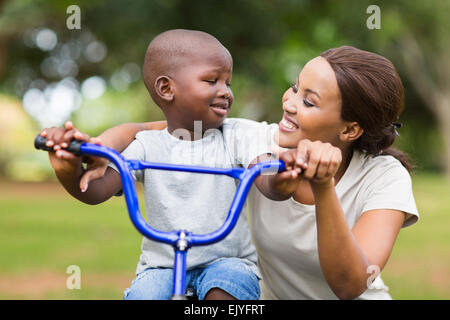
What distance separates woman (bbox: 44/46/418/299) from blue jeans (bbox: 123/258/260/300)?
28 cm

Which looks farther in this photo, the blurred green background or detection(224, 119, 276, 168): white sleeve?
the blurred green background

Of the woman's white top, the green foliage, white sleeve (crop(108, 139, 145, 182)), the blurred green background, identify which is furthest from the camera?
the green foliage

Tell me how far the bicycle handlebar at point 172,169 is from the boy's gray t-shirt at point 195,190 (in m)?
0.36

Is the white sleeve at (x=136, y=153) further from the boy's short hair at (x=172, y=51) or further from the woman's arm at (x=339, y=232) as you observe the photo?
the woman's arm at (x=339, y=232)

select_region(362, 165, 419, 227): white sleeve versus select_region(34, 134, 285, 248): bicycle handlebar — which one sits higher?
select_region(362, 165, 419, 227): white sleeve

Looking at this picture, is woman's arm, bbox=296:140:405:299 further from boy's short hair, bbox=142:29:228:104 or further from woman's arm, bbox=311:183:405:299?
boy's short hair, bbox=142:29:228:104

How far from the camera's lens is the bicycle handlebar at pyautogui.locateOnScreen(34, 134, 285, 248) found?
1.88m

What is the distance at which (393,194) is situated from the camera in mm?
2480

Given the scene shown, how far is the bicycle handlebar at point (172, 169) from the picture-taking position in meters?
1.88

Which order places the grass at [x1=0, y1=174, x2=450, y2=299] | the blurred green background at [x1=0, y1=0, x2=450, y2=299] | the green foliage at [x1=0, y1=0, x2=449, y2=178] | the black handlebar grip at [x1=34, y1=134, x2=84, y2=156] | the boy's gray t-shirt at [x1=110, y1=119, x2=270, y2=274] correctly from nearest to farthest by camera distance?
1. the black handlebar grip at [x1=34, y1=134, x2=84, y2=156]
2. the boy's gray t-shirt at [x1=110, y1=119, x2=270, y2=274]
3. the grass at [x1=0, y1=174, x2=450, y2=299]
4. the blurred green background at [x1=0, y1=0, x2=450, y2=299]
5. the green foliage at [x1=0, y1=0, x2=449, y2=178]

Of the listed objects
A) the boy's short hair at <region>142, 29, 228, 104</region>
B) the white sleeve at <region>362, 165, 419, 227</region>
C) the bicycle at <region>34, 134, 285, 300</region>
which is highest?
the boy's short hair at <region>142, 29, 228, 104</region>

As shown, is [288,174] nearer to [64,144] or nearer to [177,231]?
[177,231]

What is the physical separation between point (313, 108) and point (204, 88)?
18.4 inches

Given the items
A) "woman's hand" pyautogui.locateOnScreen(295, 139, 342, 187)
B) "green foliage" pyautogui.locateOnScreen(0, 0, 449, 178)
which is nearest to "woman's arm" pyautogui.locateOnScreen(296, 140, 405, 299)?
"woman's hand" pyautogui.locateOnScreen(295, 139, 342, 187)
